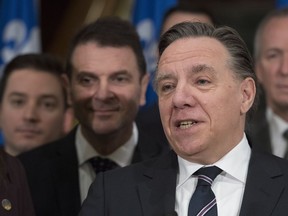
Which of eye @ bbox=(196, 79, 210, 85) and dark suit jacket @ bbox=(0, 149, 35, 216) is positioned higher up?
eye @ bbox=(196, 79, 210, 85)

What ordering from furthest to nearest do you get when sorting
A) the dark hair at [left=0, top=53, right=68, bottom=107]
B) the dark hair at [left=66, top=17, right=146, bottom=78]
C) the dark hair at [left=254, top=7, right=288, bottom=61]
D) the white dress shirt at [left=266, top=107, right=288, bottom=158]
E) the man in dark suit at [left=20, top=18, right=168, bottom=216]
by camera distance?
the dark hair at [left=254, top=7, right=288, bottom=61] < the white dress shirt at [left=266, top=107, right=288, bottom=158] < the dark hair at [left=0, top=53, right=68, bottom=107] < the dark hair at [left=66, top=17, right=146, bottom=78] < the man in dark suit at [left=20, top=18, right=168, bottom=216]

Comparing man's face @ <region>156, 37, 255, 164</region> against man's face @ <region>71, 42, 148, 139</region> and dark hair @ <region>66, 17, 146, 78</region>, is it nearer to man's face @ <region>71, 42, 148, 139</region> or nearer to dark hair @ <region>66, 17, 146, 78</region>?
man's face @ <region>71, 42, 148, 139</region>

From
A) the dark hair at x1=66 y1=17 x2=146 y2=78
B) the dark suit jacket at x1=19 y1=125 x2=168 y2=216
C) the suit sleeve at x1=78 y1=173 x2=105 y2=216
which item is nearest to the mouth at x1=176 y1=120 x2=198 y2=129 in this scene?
the suit sleeve at x1=78 y1=173 x2=105 y2=216

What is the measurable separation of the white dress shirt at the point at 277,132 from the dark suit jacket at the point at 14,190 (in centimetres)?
205

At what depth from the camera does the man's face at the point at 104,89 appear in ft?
13.3

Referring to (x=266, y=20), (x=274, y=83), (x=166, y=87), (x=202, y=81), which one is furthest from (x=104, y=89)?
(x=266, y=20)

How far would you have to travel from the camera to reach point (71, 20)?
7.34 meters

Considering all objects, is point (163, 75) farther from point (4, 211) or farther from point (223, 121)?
point (4, 211)

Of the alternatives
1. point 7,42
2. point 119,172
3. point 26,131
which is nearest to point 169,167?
point 119,172

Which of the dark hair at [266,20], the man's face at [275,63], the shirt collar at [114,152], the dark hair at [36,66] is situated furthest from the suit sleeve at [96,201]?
the dark hair at [266,20]

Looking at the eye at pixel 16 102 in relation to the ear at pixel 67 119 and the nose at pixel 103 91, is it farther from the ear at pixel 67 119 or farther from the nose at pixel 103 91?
the nose at pixel 103 91

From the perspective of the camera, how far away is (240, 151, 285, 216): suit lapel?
2.95 metres

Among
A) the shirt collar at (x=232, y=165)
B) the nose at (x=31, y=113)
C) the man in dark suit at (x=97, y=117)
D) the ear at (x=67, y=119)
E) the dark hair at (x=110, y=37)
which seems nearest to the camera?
the shirt collar at (x=232, y=165)

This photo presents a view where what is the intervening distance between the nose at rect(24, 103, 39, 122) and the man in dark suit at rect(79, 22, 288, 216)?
5.07ft
